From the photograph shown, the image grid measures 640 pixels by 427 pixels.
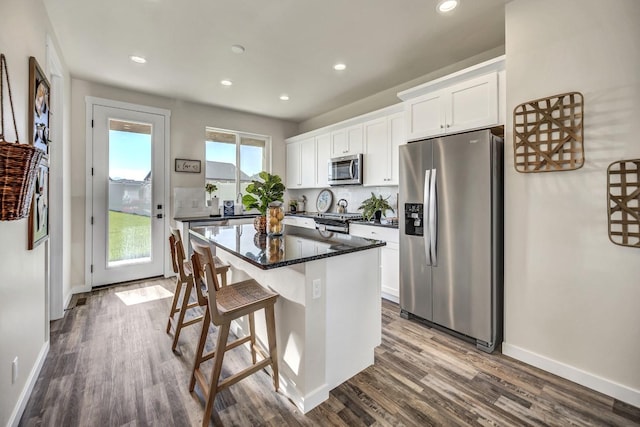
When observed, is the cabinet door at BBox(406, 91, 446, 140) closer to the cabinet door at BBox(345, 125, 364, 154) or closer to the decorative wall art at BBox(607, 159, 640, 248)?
the cabinet door at BBox(345, 125, 364, 154)

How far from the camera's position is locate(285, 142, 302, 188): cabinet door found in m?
5.36

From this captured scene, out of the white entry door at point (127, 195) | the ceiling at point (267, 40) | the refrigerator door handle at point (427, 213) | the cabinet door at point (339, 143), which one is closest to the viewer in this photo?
the ceiling at point (267, 40)

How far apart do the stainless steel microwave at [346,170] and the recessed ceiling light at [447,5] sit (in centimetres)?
201

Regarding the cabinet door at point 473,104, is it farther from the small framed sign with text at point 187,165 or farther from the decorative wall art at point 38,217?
the small framed sign with text at point 187,165

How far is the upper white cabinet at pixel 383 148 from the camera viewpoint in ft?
11.9

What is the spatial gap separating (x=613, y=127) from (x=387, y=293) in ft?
8.12

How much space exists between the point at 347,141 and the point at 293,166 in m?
1.52

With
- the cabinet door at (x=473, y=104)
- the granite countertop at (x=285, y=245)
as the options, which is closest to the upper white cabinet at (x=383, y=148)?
the cabinet door at (x=473, y=104)

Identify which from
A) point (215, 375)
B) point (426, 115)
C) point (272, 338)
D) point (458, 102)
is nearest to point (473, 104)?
point (458, 102)

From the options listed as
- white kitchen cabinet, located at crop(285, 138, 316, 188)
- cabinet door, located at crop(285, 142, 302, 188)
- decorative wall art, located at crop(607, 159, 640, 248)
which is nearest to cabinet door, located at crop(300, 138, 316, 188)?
white kitchen cabinet, located at crop(285, 138, 316, 188)

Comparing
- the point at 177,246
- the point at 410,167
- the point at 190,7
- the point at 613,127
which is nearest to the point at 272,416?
the point at 177,246

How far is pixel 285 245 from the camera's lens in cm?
195

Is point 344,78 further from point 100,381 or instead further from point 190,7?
point 100,381

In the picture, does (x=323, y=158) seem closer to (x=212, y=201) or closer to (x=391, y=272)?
(x=212, y=201)
